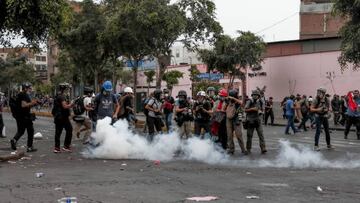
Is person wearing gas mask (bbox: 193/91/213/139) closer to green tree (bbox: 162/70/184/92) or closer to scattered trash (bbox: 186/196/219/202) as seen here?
scattered trash (bbox: 186/196/219/202)

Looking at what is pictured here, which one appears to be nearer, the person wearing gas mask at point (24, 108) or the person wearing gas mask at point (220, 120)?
the person wearing gas mask at point (24, 108)

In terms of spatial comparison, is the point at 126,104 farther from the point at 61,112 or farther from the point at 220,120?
the point at 220,120

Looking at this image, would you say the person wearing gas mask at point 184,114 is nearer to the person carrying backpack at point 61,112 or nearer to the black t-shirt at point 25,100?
the person carrying backpack at point 61,112

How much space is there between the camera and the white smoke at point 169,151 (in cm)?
1233

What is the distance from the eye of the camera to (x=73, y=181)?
30.0 feet

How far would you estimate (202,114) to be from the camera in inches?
586

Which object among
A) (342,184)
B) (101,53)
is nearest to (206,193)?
(342,184)

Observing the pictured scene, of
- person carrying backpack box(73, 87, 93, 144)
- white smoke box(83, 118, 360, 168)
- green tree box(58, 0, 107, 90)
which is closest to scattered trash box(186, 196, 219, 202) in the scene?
white smoke box(83, 118, 360, 168)

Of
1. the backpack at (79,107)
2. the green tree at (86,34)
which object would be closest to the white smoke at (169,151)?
the backpack at (79,107)

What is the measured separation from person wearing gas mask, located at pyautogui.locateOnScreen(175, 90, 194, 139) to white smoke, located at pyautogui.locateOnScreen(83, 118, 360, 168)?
122 cm

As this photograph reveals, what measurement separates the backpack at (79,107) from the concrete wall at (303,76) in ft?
70.0

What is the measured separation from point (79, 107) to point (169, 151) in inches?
195

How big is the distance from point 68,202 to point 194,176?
324 centimetres

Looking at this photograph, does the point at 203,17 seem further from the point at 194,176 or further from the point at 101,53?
the point at 194,176
